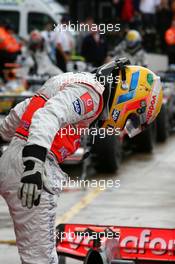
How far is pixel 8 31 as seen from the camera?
2400cm

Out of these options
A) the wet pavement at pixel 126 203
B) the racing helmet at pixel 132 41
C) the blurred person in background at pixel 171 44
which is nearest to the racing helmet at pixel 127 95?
the wet pavement at pixel 126 203

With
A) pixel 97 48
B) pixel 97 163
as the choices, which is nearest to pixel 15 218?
pixel 97 163

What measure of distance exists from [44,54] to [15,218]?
43.9ft

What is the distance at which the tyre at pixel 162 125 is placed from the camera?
1730cm

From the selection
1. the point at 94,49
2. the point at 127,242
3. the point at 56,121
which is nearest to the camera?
the point at 56,121

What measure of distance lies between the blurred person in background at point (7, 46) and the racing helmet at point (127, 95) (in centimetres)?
1686

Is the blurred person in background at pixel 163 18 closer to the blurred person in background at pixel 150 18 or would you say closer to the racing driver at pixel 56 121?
the blurred person in background at pixel 150 18

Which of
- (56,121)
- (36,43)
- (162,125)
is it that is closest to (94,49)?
(36,43)

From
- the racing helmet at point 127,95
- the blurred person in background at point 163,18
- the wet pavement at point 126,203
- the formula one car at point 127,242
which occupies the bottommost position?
the wet pavement at point 126,203

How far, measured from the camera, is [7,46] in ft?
77.4

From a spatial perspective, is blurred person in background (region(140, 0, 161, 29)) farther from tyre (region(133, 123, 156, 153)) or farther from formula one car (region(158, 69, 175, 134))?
tyre (region(133, 123, 156, 153))

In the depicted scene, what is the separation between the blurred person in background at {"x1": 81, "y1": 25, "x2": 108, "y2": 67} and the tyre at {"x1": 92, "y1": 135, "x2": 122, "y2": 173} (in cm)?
922

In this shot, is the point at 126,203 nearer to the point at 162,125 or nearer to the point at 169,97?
the point at 162,125

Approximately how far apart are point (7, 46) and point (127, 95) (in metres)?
17.8
